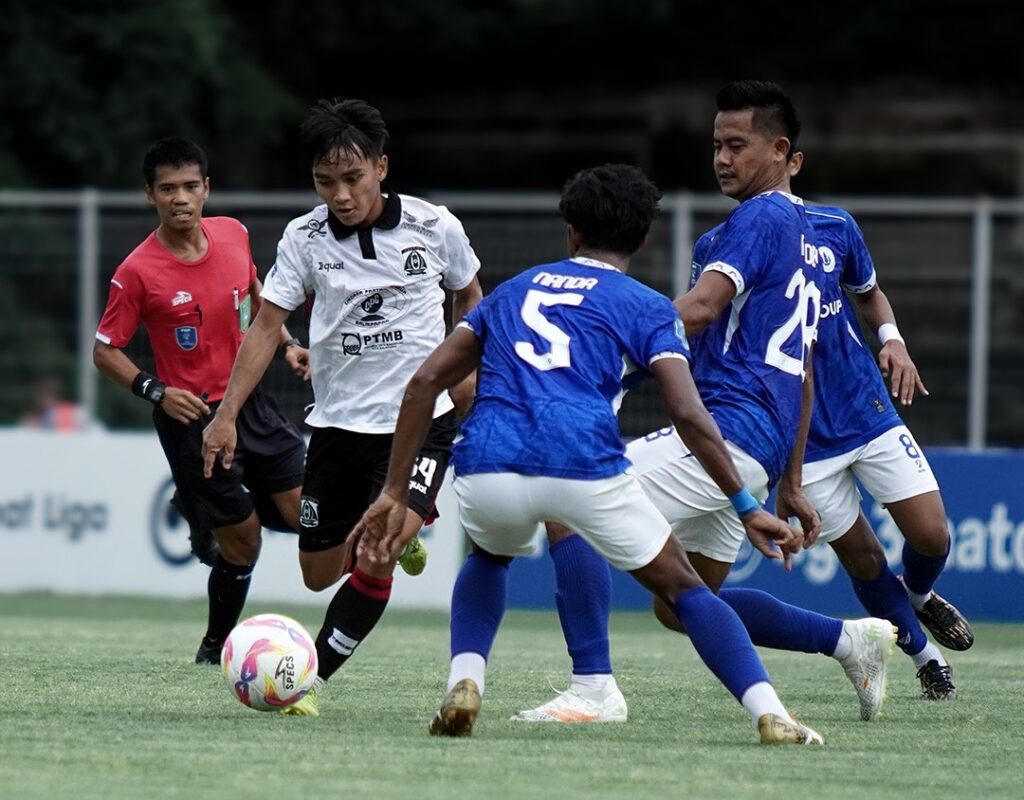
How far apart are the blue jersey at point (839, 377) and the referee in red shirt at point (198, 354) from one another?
7.90ft

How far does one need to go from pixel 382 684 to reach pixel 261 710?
1326 mm

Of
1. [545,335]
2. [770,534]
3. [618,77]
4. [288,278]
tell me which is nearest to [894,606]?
[770,534]

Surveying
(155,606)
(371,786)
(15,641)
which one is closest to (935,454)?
(155,606)

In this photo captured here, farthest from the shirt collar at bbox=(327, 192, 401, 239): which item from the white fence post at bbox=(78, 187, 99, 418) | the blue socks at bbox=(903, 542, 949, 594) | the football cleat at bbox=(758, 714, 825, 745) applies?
the white fence post at bbox=(78, 187, 99, 418)

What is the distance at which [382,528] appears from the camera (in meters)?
6.11

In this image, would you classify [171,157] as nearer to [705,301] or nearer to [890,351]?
[705,301]

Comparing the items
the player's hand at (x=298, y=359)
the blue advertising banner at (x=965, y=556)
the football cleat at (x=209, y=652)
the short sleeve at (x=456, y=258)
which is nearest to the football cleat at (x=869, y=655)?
the short sleeve at (x=456, y=258)

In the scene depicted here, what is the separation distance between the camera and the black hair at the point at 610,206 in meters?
6.14

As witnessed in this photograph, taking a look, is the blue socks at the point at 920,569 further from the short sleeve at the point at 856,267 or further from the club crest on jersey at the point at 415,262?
the club crest on jersey at the point at 415,262

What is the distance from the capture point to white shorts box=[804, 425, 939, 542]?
7586 mm

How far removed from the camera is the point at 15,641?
984 centimetres

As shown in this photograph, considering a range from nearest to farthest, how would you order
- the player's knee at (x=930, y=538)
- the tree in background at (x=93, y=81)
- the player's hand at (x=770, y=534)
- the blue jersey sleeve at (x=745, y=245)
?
the player's hand at (x=770, y=534)
the blue jersey sleeve at (x=745, y=245)
the player's knee at (x=930, y=538)
the tree in background at (x=93, y=81)

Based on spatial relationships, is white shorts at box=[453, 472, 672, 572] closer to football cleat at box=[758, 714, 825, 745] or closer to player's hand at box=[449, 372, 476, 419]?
football cleat at box=[758, 714, 825, 745]

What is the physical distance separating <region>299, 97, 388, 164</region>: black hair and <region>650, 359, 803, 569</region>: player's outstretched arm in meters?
1.77
